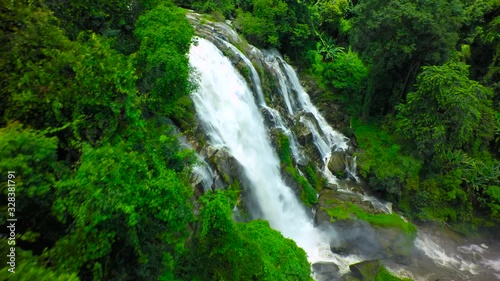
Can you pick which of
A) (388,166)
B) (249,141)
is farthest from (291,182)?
(388,166)

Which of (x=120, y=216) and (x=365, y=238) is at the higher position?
(x=120, y=216)

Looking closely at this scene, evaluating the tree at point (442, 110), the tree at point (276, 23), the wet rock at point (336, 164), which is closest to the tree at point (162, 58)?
the wet rock at point (336, 164)

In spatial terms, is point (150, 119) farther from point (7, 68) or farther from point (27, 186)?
point (27, 186)

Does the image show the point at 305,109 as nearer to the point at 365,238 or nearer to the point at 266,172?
the point at 266,172

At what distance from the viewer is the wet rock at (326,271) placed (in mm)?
9773

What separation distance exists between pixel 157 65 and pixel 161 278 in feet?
15.6

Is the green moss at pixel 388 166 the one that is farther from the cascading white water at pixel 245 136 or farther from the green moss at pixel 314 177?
the cascading white water at pixel 245 136

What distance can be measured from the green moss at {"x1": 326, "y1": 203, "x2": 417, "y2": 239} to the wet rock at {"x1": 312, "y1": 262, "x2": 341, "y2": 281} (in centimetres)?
216

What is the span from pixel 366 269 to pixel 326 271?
52.7 inches

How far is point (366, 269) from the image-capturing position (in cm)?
990

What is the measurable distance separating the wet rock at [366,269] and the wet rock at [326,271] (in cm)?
57

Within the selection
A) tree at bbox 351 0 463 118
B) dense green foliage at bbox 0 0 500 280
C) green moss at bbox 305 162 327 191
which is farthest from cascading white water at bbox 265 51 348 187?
tree at bbox 351 0 463 118

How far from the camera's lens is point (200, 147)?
9.30 meters

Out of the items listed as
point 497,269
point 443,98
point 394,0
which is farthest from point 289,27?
point 497,269
